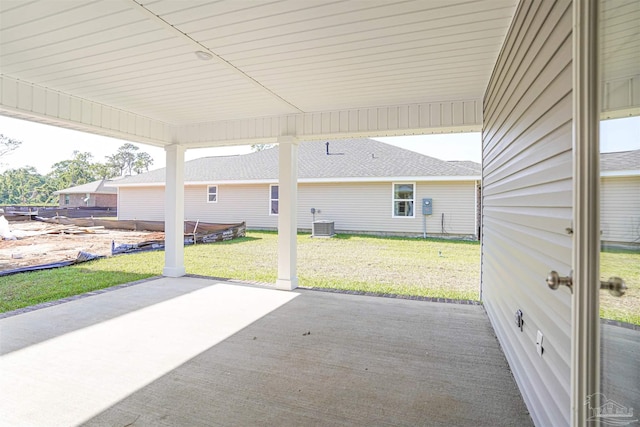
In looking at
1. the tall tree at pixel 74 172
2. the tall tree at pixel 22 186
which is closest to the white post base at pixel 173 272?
the tall tree at pixel 22 186

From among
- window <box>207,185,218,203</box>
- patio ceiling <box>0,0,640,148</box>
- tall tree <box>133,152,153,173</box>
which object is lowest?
window <box>207,185,218,203</box>

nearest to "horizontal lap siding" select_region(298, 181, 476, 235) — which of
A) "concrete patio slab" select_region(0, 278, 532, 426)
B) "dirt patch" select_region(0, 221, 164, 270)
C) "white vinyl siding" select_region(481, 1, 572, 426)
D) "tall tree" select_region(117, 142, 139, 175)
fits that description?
"dirt patch" select_region(0, 221, 164, 270)

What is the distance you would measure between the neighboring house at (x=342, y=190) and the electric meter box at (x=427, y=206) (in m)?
0.17

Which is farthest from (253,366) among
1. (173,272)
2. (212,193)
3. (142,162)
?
(142,162)

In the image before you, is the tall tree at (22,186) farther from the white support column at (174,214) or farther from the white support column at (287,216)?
the white support column at (287,216)

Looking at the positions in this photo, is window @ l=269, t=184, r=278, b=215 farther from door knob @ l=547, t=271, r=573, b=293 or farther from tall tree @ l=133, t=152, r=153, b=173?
tall tree @ l=133, t=152, r=153, b=173

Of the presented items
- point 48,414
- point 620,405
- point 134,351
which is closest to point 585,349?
point 620,405

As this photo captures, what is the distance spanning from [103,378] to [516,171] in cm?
352

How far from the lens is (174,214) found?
623 centimetres

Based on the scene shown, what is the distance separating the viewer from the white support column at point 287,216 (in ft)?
17.6

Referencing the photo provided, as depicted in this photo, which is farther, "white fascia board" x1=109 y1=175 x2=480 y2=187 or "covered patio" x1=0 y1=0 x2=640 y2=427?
"white fascia board" x1=109 y1=175 x2=480 y2=187

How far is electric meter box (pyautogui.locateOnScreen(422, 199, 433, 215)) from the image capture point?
12.2 m

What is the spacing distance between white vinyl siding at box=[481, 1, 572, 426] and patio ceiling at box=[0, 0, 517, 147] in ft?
1.80

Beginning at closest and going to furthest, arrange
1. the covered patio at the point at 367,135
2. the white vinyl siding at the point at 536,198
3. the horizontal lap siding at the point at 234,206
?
the covered patio at the point at 367,135, the white vinyl siding at the point at 536,198, the horizontal lap siding at the point at 234,206
